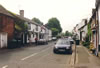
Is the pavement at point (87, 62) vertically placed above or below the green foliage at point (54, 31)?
below

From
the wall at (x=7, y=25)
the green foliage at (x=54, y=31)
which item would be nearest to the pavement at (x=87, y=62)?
the wall at (x=7, y=25)

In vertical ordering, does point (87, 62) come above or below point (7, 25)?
below

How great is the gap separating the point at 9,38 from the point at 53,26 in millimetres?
70332

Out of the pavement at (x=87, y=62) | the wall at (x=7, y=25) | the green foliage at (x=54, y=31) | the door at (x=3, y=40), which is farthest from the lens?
the green foliage at (x=54, y=31)

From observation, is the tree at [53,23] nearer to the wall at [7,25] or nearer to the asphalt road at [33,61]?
the wall at [7,25]

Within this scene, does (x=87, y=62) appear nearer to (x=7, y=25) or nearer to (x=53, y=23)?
(x=7, y=25)

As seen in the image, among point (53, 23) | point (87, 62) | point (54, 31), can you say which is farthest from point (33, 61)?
point (53, 23)

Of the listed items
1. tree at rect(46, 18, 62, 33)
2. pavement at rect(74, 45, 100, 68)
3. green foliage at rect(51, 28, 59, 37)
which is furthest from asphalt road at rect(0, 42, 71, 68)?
tree at rect(46, 18, 62, 33)

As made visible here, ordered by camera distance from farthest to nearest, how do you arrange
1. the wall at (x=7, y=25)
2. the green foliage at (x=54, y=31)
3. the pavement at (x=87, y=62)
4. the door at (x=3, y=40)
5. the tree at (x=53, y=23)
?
the tree at (x=53, y=23) → the green foliage at (x=54, y=31) → the wall at (x=7, y=25) → the door at (x=3, y=40) → the pavement at (x=87, y=62)

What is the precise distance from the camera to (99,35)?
1598 centimetres

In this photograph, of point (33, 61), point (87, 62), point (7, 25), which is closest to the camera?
point (87, 62)

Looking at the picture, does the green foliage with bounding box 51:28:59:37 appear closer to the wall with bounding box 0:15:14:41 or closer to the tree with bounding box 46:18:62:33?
the tree with bounding box 46:18:62:33

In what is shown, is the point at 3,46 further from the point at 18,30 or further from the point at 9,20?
the point at 18,30

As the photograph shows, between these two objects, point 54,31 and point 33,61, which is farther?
point 54,31
